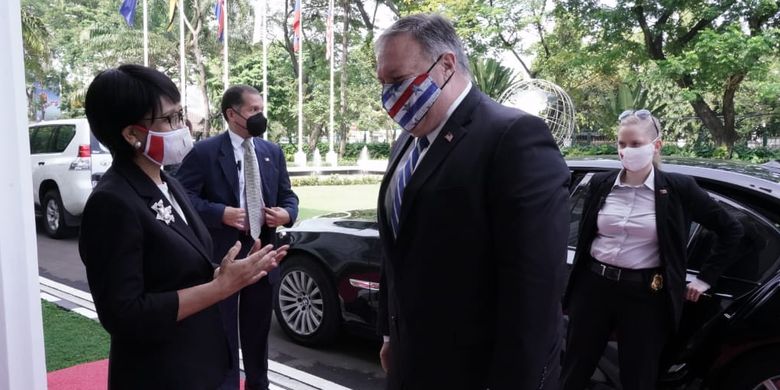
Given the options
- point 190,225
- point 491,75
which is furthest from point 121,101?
point 491,75

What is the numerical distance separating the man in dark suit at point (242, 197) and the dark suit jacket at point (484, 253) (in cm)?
181

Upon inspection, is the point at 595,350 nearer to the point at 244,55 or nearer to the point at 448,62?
the point at 448,62

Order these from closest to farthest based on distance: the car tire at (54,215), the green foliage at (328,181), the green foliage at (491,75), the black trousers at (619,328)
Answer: the black trousers at (619,328), the car tire at (54,215), the green foliage at (328,181), the green foliage at (491,75)

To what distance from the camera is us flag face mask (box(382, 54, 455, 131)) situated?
1829 millimetres

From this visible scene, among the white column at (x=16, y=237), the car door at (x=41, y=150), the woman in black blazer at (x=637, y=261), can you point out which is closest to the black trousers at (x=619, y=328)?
the woman in black blazer at (x=637, y=261)

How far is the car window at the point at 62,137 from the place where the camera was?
8.97 metres

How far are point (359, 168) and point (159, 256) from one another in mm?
25715

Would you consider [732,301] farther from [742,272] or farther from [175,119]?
[175,119]

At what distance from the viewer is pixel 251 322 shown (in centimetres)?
351

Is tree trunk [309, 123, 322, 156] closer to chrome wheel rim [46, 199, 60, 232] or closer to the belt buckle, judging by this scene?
chrome wheel rim [46, 199, 60, 232]

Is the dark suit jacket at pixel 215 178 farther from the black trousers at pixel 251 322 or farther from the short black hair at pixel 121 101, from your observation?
the short black hair at pixel 121 101

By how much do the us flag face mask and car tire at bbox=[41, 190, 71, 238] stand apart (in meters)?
8.85

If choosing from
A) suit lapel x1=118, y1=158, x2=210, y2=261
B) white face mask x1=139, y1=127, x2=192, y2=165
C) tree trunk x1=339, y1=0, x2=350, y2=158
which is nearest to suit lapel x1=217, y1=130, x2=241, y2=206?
white face mask x1=139, y1=127, x2=192, y2=165

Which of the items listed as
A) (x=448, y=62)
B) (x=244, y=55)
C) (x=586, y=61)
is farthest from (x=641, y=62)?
(x=244, y=55)
